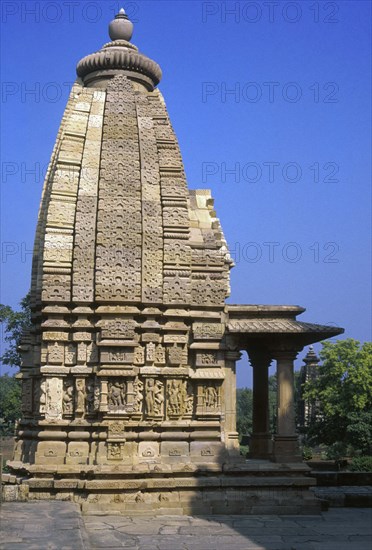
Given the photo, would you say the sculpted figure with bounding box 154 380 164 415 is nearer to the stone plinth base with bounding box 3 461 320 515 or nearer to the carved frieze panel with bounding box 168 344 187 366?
the carved frieze panel with bounding box 168 344 187 366

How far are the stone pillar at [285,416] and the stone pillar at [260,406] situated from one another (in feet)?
4.70

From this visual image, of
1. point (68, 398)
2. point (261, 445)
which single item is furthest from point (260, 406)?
point (68, 398)

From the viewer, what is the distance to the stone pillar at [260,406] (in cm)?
1484

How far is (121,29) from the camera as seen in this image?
52.1 ft

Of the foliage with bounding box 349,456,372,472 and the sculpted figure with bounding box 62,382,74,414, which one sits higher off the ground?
the sculpted figure with bounding box 62,382,74,414

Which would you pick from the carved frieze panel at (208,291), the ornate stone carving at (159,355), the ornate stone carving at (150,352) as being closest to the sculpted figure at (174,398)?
the ornate stone carving at (159,355)

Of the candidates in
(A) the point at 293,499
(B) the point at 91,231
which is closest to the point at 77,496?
(A) the point at 293,499

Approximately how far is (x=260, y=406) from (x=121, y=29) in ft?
28.7

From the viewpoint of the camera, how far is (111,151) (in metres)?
13.7

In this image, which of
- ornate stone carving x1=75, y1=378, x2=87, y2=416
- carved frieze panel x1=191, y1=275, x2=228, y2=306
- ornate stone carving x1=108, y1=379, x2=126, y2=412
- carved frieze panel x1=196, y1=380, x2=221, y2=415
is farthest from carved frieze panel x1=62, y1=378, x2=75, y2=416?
carved frieze panel x1=191, y1=275, x2=228, y2=306

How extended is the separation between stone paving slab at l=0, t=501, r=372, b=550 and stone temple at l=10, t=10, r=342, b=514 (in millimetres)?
612

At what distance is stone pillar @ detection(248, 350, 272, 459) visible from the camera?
14836 mm

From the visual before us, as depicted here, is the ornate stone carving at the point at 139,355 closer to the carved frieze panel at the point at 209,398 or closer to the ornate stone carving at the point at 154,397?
the ornate stone carving at the point at 154,397

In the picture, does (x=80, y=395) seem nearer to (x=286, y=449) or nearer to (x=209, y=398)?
(x=209, y=398)
